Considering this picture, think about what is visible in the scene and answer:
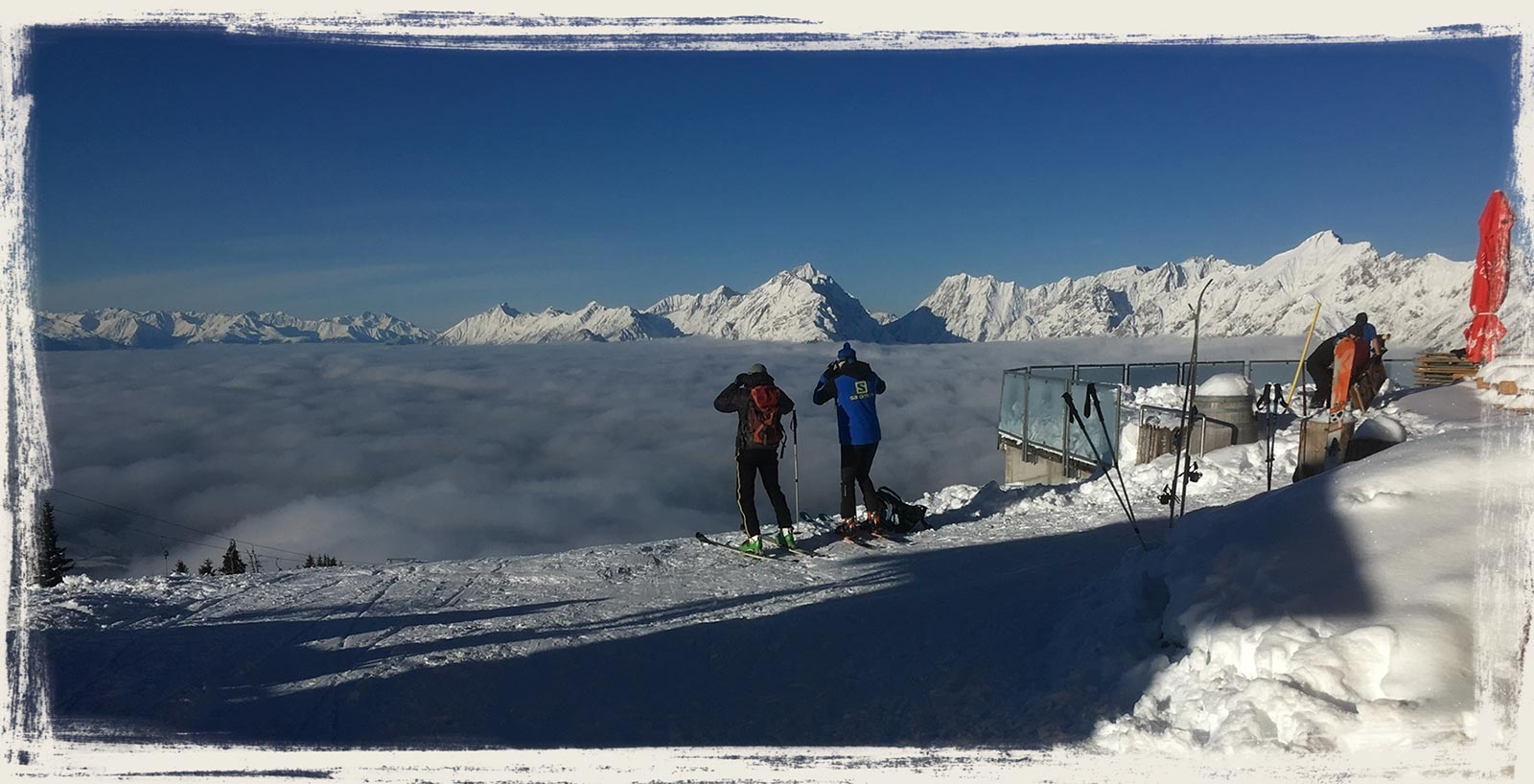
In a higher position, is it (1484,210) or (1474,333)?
(1484,210)

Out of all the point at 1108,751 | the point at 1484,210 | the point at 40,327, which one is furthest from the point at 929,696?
the point at 1484,210

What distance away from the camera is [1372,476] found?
4.16m

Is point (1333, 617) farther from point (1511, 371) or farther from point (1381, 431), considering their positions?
point (1511, 371)

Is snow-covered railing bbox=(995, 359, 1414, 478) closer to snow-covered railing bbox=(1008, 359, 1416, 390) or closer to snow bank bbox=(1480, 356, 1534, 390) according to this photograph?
snow-covered railing bbox=(1008, 359, 1416, 390)

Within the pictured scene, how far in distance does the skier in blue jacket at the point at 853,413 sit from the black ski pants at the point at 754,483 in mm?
668

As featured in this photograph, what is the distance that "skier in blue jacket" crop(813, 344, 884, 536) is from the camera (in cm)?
816

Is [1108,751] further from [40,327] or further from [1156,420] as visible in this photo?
[1156,420]

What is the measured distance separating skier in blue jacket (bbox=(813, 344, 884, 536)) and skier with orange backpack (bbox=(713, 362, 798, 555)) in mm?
590

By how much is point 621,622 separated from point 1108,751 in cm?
337

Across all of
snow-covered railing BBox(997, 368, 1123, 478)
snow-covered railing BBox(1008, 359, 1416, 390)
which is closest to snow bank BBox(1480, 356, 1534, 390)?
snow-covered railing BBox(1008, 359, 1416, 390)

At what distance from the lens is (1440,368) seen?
54.0 feet

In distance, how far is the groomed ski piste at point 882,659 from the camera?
2.80 meters

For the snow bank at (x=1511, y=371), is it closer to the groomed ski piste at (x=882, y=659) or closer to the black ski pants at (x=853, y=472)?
the groomed ski piste at (x=882, y=659)

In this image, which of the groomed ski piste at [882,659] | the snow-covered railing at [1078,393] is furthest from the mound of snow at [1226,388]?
the groomed ski piste at [882,659]
